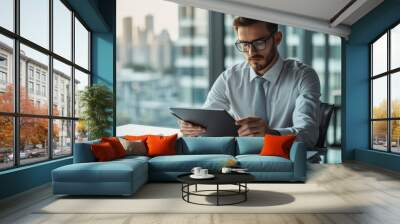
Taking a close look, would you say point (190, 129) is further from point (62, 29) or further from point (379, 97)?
point (379, 97)

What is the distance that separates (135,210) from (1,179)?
1.67 m

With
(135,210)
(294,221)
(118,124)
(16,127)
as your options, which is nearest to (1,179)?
(16,127)

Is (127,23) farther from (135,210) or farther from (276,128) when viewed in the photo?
(135,210)

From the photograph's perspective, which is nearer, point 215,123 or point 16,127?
point 16,127

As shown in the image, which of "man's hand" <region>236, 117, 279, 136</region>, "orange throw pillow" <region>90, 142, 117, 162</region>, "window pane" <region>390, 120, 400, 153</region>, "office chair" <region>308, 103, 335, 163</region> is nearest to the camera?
"orange throw pillow" <region>90, 142, 117, 162</region>

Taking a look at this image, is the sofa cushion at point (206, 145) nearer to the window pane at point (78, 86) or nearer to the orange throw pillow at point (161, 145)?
the orange throw pillow at point (161, 145)

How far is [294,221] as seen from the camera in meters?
3.67

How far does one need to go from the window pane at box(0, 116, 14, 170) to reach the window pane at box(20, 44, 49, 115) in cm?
43

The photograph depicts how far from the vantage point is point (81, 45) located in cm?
814

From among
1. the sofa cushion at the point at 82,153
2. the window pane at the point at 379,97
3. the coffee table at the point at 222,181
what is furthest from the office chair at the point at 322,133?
the sofa cushion at the point at 82,153

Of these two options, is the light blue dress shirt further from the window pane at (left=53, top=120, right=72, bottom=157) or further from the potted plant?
the window pane at (left=53, top=120, right=72, bottom=157)

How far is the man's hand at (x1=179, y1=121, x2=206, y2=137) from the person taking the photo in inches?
281

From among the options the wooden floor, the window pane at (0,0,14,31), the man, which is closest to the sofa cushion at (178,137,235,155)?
the man

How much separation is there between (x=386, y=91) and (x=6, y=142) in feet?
23.6
